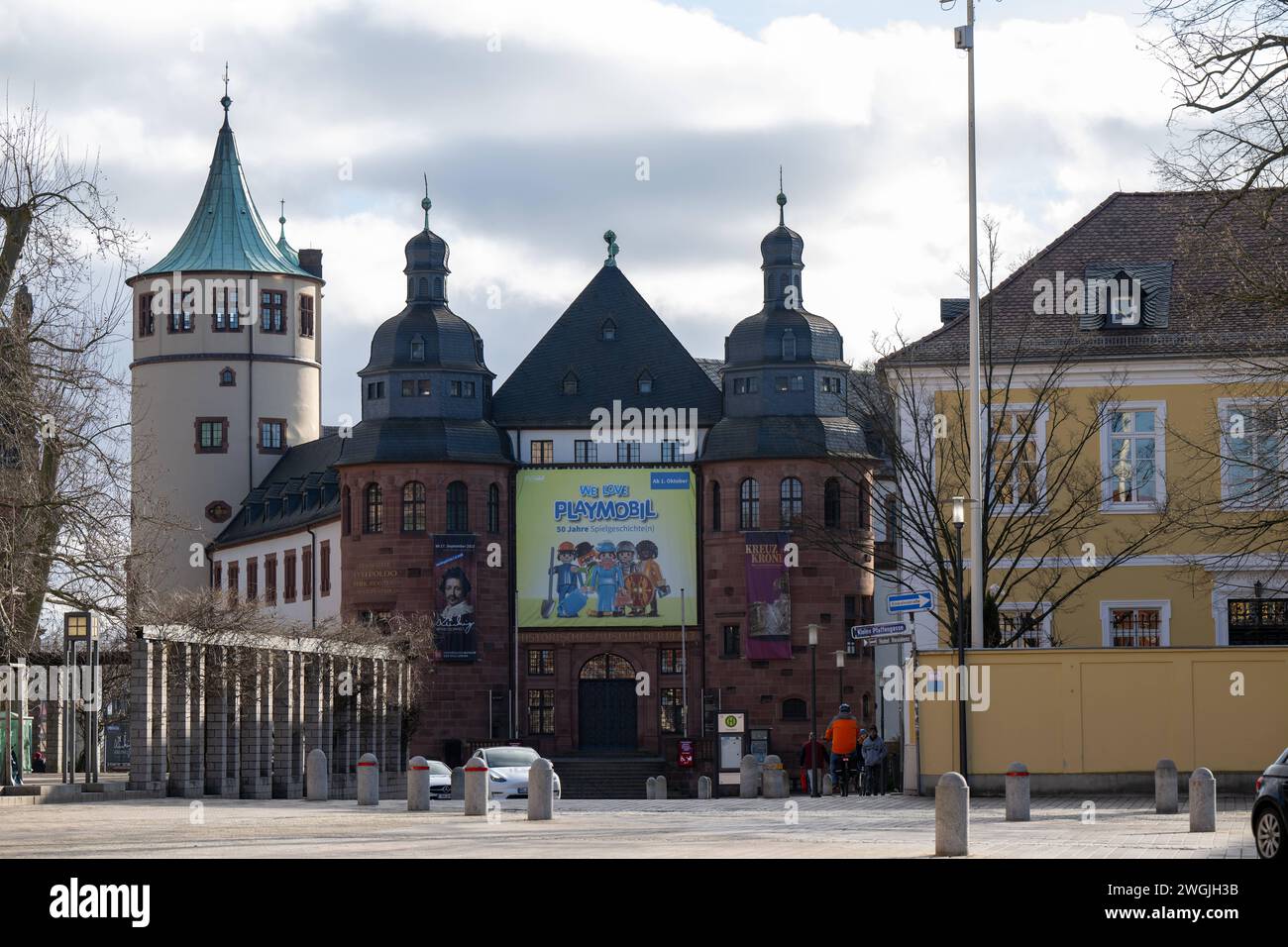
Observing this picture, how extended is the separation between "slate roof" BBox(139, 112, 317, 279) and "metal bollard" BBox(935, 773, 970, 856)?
77194mm

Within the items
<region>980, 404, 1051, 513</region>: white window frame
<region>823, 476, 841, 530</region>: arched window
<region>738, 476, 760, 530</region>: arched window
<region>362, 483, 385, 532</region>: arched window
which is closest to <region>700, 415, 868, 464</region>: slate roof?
<region>738, 476, 760, 530</region>: arched window

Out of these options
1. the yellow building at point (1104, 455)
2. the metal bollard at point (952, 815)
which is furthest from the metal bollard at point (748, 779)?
the metal bollard at point (952, 815)

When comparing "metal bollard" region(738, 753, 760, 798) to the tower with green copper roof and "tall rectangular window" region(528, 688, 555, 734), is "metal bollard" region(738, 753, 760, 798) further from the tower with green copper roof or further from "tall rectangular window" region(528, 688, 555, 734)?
the tower with green copper roof

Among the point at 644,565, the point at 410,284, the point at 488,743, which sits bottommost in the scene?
the point at 488,743

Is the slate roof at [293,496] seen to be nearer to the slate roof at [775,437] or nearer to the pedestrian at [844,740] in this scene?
the slate roof at [775,437]

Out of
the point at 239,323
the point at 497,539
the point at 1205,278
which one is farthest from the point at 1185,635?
the point at 239,323

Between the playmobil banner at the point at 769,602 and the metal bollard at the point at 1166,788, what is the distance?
4484cm

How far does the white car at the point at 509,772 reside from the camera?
164 ft

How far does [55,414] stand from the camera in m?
32.3

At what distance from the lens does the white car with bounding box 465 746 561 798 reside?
50.1 m

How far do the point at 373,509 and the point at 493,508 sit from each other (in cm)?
424
